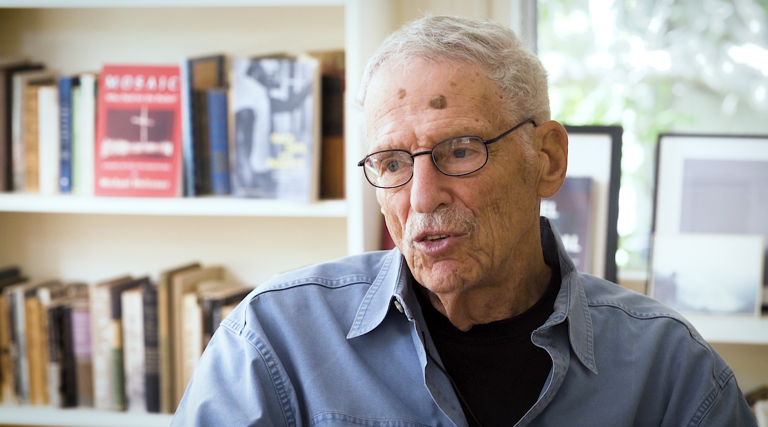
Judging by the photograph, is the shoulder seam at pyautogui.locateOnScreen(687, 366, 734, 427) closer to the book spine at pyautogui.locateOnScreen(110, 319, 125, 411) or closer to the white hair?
the white hair

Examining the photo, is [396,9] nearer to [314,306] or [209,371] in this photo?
[314,306]

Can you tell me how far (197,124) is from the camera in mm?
1558

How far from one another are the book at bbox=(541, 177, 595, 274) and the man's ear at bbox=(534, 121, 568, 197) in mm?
552

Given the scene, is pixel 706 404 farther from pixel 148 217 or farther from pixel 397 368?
pixel 148 217

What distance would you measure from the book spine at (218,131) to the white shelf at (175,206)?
83 millimetres

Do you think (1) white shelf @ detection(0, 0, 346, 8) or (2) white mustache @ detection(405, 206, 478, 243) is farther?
(1) white shelf @ detection(0, 0, 346, 8)

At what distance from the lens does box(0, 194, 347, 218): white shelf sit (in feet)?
4.84

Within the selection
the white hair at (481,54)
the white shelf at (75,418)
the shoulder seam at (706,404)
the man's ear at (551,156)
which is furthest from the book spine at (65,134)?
the shoulder seam at (706,404)

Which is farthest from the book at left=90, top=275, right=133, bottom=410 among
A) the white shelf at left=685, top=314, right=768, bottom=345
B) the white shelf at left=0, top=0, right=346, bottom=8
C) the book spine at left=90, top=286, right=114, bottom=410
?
the white shelf at left=685, top=314, right=768, bottom=345

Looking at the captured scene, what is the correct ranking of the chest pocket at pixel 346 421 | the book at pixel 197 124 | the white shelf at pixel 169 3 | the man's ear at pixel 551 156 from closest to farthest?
the chest pocket at pixel 346 421
the man's ear at pixel 551 156
the white shelf at pixel 169 3
the book at pixel 197 124

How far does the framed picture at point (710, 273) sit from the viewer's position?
5.16ft

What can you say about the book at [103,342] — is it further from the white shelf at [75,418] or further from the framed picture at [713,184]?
the framed picture at [713,184]

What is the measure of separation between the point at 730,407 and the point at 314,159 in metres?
0.97

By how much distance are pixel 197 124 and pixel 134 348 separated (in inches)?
23.7
